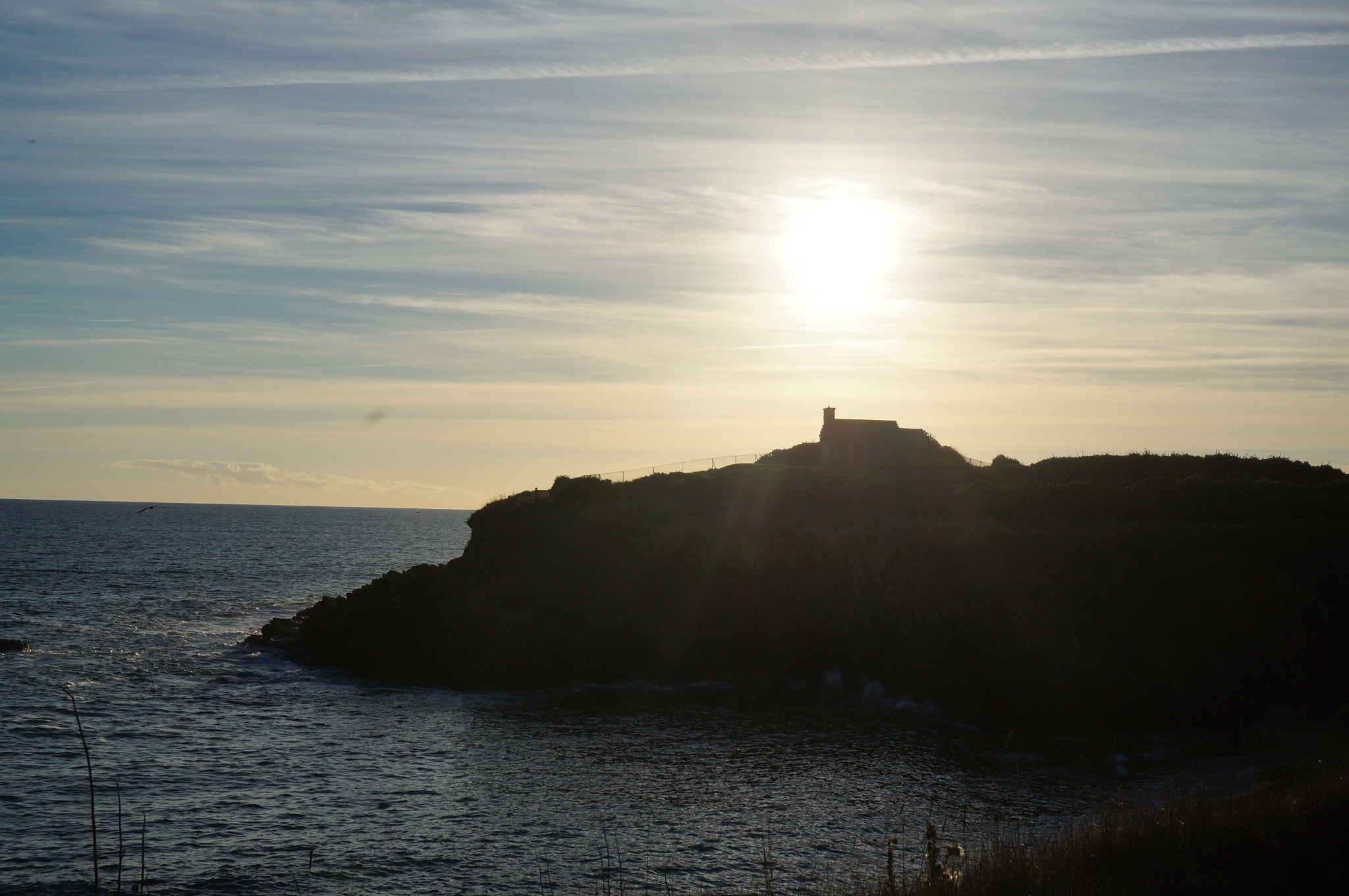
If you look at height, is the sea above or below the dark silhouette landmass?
below

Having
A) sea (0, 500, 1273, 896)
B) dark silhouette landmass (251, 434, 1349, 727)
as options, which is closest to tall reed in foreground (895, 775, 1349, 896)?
sea (0, 500, 1273, 896)

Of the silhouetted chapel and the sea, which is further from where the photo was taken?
the silhouetted chapel

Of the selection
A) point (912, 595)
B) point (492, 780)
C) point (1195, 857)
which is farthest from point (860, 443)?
point (1195, 857)

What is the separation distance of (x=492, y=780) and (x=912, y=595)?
939 inches

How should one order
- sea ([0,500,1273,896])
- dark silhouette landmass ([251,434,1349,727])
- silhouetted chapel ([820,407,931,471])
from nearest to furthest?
sea ([0,500,1273,896]) < dark silhouette landmass ([251,434,1349,727]) < silhouetted chapel ([820,407,931,471])

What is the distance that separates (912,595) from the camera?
146ft

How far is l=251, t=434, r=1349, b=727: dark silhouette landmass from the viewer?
37.0 meters

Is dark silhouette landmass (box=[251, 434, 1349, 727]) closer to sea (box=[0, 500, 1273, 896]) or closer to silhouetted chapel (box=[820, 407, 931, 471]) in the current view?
sea (box=[0, 500, 1273, 896])

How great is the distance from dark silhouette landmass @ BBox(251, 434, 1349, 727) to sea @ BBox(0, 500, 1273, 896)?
2191mm

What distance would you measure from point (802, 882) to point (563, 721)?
17874 millimetres

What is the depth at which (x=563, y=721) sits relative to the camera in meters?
36.7

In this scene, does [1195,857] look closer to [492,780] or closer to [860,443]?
[492,780]

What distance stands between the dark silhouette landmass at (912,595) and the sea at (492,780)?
2.19 metres

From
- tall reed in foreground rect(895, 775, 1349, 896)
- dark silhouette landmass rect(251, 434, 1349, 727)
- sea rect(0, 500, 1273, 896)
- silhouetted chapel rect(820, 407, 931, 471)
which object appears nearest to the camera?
tall reed in foreground rect(895, 775, 1349, 896)
